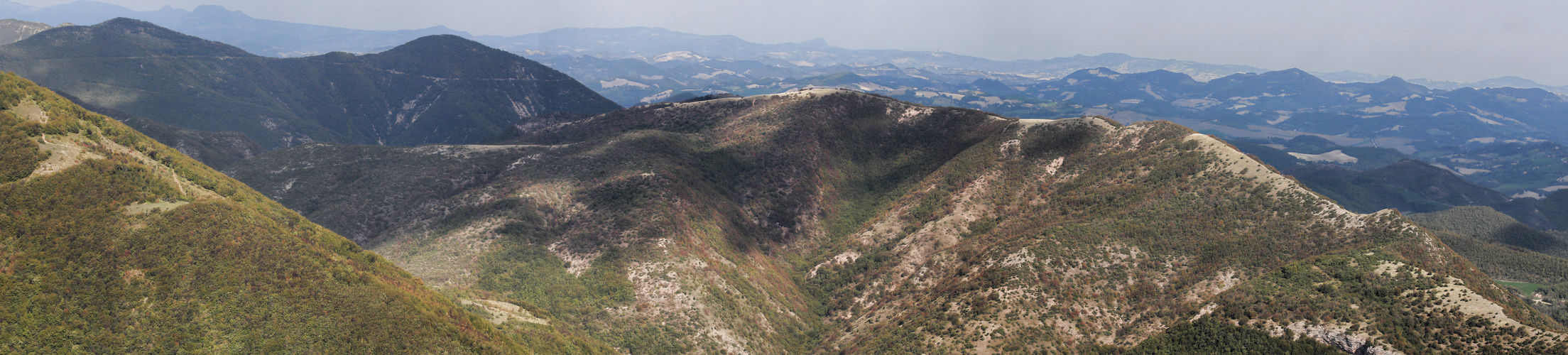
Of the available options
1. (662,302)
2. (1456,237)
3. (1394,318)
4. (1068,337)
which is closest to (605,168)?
(662,302)

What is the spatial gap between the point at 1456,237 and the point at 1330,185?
133m

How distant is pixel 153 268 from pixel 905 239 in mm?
65355

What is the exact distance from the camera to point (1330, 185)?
169 meters

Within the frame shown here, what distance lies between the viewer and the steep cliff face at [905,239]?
36.7m

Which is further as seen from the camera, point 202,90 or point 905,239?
point 202,90

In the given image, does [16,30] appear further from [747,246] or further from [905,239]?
[905,239]

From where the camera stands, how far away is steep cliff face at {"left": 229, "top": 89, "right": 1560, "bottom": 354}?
36656 mm

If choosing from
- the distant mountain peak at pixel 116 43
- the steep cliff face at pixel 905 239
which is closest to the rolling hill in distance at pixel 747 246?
the steep cliff face at pixel 905 239

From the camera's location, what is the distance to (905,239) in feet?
225

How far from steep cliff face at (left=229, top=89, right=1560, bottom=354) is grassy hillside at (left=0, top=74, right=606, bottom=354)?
21.4 metres

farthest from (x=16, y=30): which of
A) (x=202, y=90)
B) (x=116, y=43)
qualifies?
(x=202, y=90)

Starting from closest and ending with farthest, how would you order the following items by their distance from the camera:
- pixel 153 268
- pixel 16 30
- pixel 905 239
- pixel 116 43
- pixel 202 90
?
1. pixel 153 268
2. pixel 905 239
3. pixel 202 90
4. pixel 116 43
5. pixel 16 30

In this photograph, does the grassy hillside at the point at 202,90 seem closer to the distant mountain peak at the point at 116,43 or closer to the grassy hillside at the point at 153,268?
the distant mountain peak at the point at 116,43

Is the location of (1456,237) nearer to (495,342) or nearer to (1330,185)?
(495,342)
